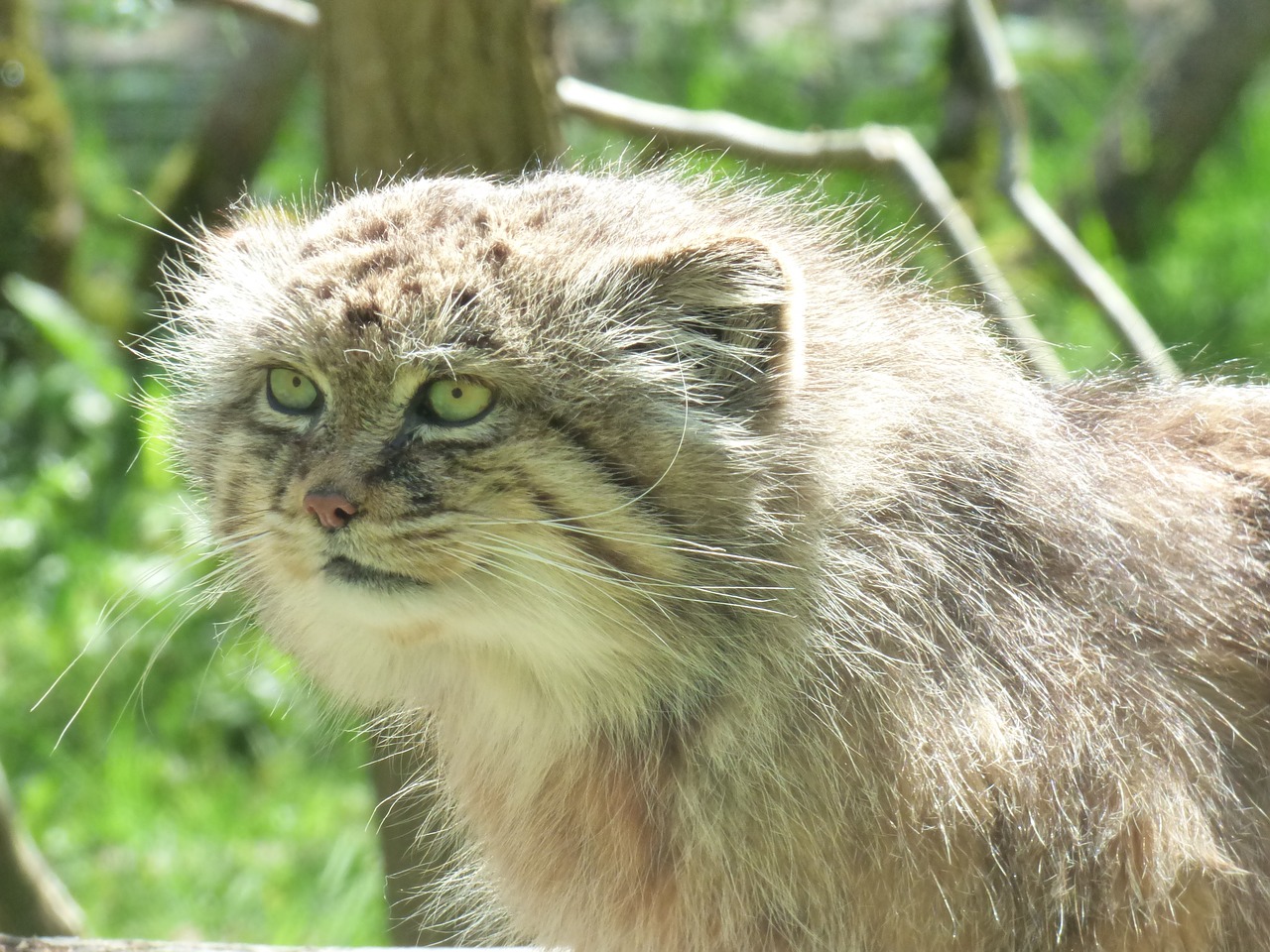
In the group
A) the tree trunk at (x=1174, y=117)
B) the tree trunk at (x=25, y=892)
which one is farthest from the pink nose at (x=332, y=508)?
the tree trunk at (x=1174, y=117)

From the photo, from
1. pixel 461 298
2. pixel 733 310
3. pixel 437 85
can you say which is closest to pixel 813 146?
pixel 437 85

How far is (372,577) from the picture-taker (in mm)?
2500

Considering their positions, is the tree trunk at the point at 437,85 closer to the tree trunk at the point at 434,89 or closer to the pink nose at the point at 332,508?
the tree trunk at the point at 434,89

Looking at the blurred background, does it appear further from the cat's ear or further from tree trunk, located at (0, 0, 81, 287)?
the cat's ear

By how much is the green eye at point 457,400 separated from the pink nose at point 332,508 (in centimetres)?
21

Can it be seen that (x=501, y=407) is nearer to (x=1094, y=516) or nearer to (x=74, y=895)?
(x=1094, y=516)

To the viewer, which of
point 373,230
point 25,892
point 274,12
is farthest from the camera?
point 274,12

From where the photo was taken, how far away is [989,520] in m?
2.72

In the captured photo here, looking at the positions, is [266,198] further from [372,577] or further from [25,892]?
[372,577]

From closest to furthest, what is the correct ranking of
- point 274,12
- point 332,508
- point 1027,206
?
1. point 332,508
2. point 274,12
3. point 1027,206

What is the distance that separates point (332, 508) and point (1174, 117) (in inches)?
280

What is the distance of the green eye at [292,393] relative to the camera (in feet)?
8.70

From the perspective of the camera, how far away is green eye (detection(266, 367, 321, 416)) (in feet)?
8.70

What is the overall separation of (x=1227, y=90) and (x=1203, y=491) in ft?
20.4
